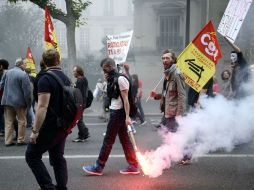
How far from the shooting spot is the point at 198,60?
639 centimetres

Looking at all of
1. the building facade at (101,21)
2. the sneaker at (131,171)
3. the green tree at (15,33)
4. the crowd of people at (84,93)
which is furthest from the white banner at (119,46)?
the building facade at (101,21)

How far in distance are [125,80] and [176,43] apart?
17379mm

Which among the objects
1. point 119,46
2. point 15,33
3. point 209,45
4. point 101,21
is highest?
point 209,45

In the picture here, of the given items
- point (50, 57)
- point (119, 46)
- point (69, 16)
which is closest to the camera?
point (50, 57)

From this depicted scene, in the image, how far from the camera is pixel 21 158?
22.5 ft

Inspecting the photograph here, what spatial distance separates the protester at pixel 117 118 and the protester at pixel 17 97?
8.14 ft

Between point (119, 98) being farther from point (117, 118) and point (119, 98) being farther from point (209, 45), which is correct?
point (209, 45)

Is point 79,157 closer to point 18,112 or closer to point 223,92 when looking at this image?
point 18,112

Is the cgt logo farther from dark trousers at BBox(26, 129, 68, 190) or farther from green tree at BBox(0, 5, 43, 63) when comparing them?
green tree at BBox(0, 5, 43, 63)

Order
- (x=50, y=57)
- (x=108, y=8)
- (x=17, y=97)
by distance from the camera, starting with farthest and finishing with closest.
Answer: (x=108, y=8) → (x=17, y=97) → (x=50, y=57)

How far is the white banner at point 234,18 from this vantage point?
6.05m

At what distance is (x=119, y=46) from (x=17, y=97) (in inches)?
134

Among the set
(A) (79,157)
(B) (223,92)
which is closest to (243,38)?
(B) (223,92)

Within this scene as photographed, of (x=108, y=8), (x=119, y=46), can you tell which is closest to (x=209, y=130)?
(x=119, y=46)
